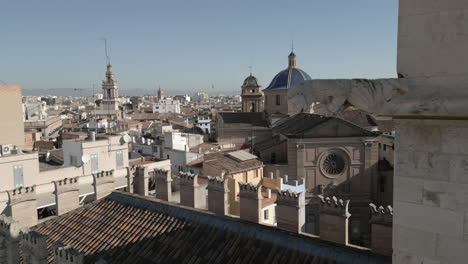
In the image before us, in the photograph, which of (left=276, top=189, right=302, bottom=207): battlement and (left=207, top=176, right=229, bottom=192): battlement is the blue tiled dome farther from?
(left=276, top=189, right=302, bottom=207): battlement

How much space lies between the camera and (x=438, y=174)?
2264mm

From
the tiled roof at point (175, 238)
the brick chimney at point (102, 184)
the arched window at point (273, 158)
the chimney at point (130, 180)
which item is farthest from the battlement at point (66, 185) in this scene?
the arched window at point (273, 158)

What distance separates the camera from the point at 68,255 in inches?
292

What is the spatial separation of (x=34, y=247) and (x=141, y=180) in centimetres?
618

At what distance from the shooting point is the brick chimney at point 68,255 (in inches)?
285

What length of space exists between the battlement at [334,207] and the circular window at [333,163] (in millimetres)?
18476

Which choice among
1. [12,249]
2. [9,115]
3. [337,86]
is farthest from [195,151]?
[337,86]

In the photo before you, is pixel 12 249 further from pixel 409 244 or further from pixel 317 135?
pixel 317 135

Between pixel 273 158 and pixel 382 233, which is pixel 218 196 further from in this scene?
pixel 273 158

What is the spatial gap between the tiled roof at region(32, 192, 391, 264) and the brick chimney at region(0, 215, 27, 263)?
35.1 inches

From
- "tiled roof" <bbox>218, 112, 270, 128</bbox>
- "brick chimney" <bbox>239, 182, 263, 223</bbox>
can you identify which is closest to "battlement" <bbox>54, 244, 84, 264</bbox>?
"brick chimney" <bbox>239, 182, 263, 223</bbox>

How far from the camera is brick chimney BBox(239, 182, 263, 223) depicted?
10.8 m

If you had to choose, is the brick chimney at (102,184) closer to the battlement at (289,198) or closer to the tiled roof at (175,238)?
the tiled roof at (175,238)

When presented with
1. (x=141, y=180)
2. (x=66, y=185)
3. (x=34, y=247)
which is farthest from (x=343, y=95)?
(x=141, y=180)
